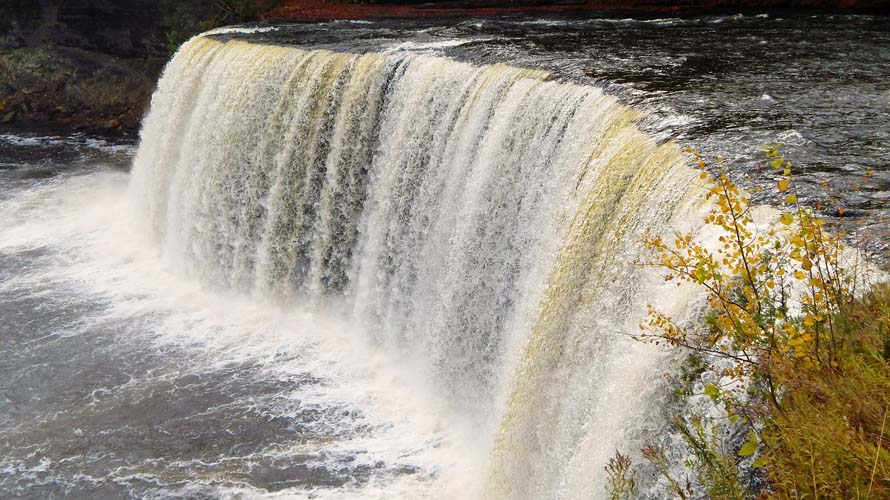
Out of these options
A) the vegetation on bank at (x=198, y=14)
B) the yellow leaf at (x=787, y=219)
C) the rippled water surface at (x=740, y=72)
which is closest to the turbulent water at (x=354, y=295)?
the rippled water surface at (x=740, y=72)

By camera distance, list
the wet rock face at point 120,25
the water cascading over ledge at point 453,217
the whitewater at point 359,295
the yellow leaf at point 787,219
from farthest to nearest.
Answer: the wet rock face at point 120,25 → the whitewater at point 359,295 → the water cascading over ledge at point 453,217 → the yellow leaf at point 787,219

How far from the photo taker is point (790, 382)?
3869 mm

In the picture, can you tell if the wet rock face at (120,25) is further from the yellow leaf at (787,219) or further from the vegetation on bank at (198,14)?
the yellow leaf at (787,219)

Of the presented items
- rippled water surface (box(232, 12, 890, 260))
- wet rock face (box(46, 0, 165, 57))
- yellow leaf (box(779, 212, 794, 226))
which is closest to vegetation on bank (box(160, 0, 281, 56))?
wet rock face (box(46, 0, 165, 57))

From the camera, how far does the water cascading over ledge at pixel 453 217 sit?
632cm

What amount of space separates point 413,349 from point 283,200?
326cm

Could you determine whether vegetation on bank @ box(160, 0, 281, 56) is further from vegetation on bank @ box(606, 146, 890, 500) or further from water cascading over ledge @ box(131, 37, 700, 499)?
vegetation on bank @ box(606, 146, 890, 500)

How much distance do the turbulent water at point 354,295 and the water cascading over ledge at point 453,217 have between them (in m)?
0.03

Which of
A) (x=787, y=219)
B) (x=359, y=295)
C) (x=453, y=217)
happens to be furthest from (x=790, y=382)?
(x=359, y=295)

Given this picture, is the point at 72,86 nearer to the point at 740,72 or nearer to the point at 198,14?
the point at 198,14

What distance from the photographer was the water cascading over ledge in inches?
249

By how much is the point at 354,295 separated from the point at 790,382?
7751mm

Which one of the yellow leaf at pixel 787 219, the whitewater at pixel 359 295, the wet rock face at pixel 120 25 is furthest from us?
the wet rock face at pixel 120 25

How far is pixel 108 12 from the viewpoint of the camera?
20.8m
